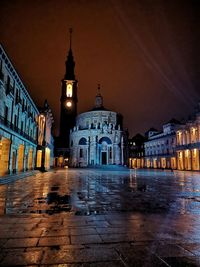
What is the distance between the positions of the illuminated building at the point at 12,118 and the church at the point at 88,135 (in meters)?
44.9

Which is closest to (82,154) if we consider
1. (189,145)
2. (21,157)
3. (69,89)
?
(69,89)

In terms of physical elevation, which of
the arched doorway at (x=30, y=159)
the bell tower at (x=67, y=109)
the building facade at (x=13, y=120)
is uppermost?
the bell tower at (x=67, y=109)

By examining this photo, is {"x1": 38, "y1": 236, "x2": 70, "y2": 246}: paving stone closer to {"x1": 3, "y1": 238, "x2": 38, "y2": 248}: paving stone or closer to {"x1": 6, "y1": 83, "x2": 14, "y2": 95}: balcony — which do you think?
{"x1": 3, "y1": 238, "x2": 38, "y2": 248}: paving stone

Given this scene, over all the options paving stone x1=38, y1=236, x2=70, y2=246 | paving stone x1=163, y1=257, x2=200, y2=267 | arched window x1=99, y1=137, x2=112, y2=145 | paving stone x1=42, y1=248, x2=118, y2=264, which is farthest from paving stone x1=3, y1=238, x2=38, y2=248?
arched window x1=99, y1=137, x2=112, y2=145

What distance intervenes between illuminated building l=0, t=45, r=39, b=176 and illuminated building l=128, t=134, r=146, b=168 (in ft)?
207

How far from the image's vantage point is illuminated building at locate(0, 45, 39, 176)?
2103 centimetres

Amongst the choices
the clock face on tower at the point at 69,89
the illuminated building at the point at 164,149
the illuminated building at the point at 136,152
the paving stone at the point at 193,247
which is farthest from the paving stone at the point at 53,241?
the clock face on tower at the point at 69,89

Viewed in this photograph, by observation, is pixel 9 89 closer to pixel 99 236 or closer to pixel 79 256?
pixel 99 236

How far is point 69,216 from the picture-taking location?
5.93 metres

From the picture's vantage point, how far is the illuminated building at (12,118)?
2103 centimetres

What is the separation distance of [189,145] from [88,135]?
37960 millimetres

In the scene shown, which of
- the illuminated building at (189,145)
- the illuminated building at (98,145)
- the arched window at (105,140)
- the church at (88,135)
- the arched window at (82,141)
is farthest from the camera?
the arched window at (82,141)

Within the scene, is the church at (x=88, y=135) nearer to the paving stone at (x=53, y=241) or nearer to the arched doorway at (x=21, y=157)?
the arched doorway at (x=21, y=157)

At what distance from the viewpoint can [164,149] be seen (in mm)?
66438
